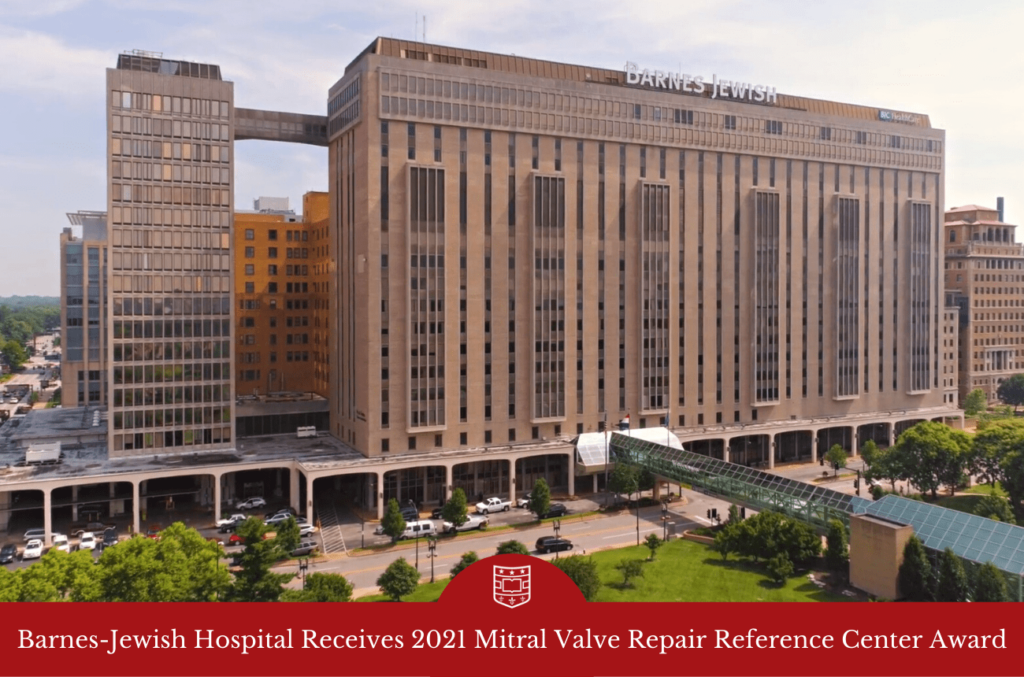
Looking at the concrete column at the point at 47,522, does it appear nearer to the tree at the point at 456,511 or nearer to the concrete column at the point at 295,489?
the concrete column at the point at 295,489

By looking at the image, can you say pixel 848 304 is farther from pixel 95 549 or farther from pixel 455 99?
pixel 95 549

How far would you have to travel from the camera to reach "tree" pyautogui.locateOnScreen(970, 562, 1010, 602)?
2272 inches

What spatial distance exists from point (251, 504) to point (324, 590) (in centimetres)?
4809

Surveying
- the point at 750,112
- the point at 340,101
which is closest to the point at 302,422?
the point at 340,101

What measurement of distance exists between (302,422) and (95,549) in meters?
38.2

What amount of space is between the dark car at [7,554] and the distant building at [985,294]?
176224 mm

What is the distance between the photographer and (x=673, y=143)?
Result: 115 metres

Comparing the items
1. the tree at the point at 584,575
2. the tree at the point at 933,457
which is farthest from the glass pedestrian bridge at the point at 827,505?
the tree at the point at 584,575

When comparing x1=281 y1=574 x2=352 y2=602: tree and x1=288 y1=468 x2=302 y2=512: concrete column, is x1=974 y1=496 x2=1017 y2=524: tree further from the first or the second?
x1=288 y1=468 x2=302 y2=512: concrete column

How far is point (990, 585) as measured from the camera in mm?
58250

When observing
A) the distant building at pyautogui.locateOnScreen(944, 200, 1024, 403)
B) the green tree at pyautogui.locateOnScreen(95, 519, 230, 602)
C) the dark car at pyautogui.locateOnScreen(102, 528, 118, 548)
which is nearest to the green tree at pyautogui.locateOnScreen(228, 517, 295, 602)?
the green tree at pyautogui.locateOnScreen(95, 519, 230, 602)

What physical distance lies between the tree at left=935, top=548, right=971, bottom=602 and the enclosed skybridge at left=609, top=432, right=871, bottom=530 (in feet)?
33.5

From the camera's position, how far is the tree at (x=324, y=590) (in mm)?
54312

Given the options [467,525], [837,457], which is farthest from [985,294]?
[467,525]
